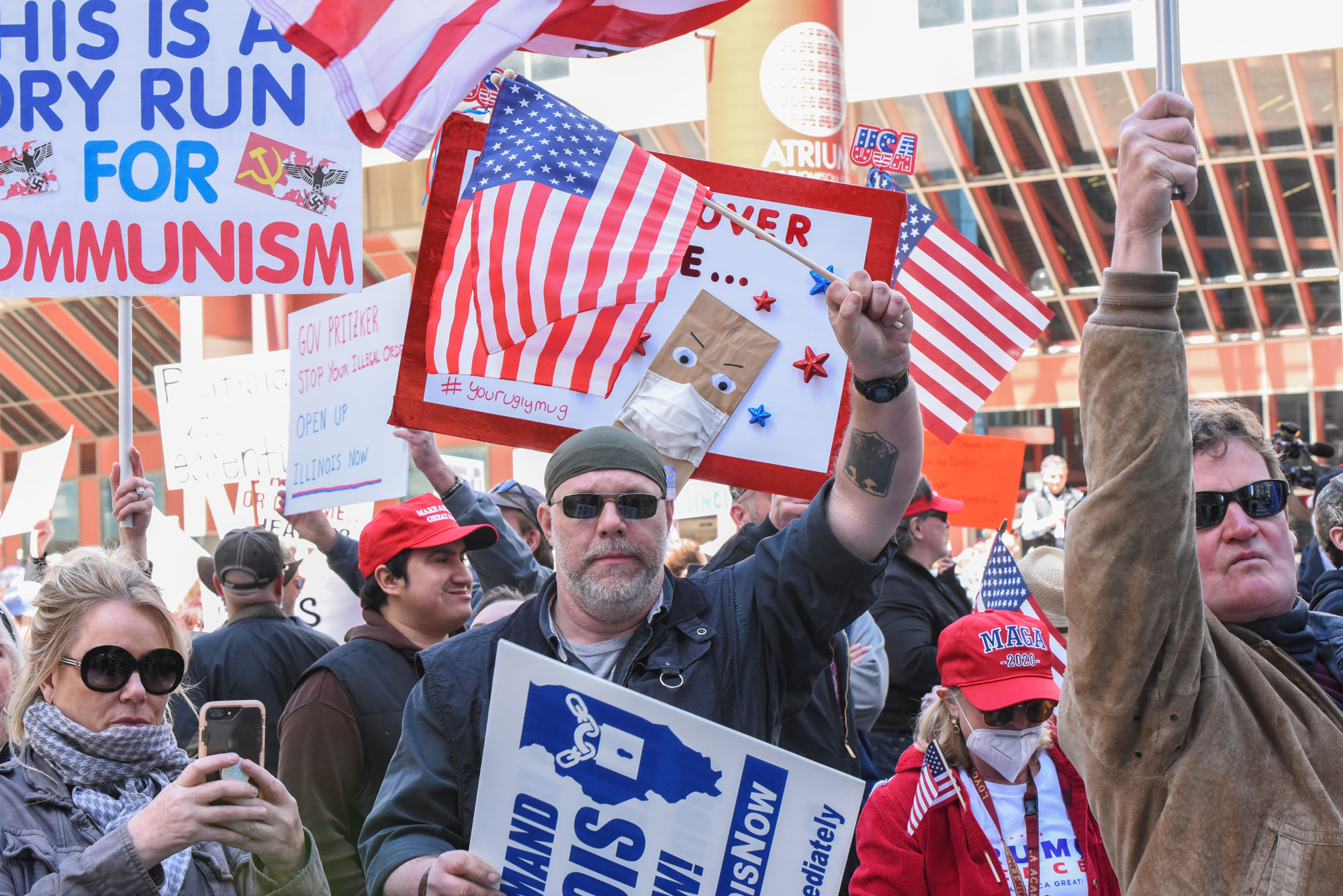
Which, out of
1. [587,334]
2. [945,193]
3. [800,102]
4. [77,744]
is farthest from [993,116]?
[77,744]

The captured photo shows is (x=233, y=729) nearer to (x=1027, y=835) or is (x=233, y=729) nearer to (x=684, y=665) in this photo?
(x=684, y=665)

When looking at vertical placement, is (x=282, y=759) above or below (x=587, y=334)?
below

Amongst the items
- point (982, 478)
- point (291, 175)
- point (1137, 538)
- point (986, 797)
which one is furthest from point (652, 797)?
point (982, 478)

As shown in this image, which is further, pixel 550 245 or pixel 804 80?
pixel 804 80

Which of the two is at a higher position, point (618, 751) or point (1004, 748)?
point (618, 751)

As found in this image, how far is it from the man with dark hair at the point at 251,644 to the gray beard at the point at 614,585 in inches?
98.2

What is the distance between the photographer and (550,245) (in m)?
4.38

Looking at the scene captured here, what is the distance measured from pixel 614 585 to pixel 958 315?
2.96 meters

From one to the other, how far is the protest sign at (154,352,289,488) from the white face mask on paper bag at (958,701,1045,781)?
5268mm

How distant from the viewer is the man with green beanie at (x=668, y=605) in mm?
2906

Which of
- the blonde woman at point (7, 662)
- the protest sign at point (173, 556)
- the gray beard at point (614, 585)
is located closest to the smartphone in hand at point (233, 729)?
the blonde woman at point (7, 662)

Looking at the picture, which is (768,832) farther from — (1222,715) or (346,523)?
(346,523)

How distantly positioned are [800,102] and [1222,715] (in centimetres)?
1160

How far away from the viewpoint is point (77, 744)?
114 inches
